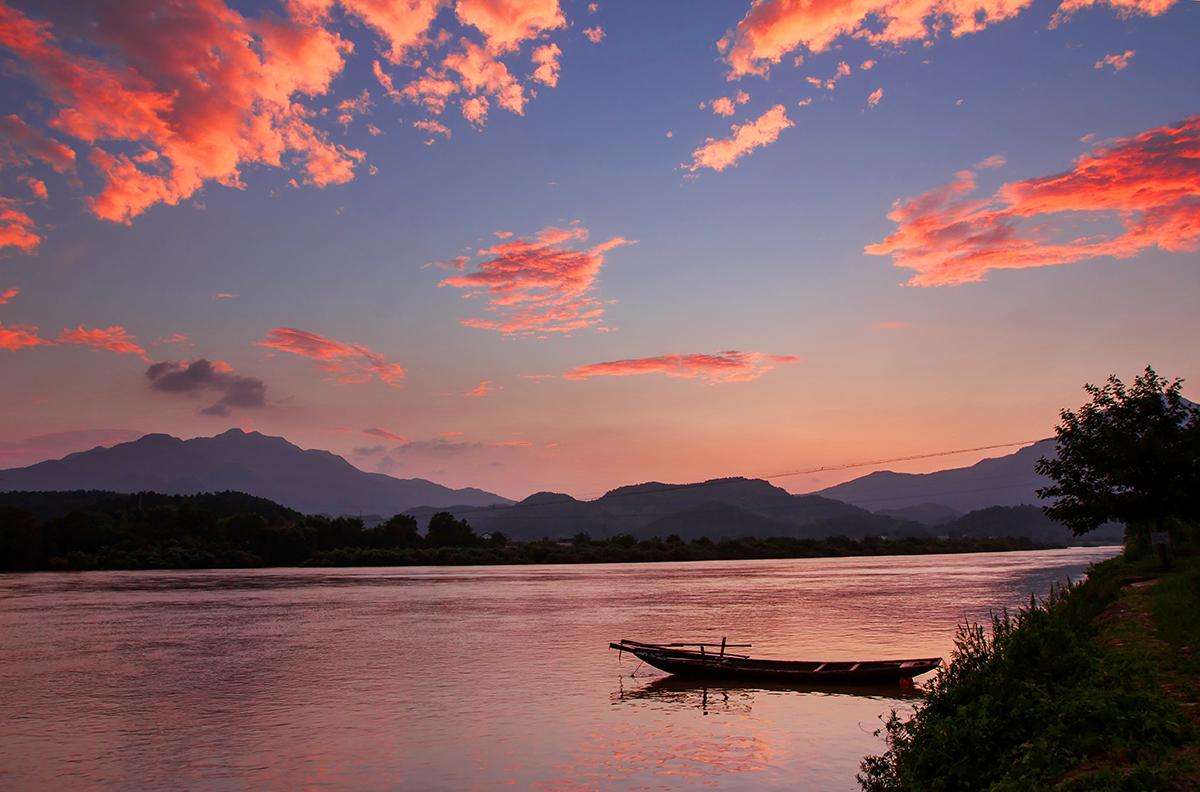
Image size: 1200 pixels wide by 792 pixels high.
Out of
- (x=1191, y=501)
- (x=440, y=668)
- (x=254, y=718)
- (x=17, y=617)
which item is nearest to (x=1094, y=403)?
(x=1191, y=501)

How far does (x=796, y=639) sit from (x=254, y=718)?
30311 millimetres

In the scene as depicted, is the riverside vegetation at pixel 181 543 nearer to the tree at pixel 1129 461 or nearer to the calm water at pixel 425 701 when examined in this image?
the calm water at pixel 425 701

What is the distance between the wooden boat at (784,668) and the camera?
3134 cm

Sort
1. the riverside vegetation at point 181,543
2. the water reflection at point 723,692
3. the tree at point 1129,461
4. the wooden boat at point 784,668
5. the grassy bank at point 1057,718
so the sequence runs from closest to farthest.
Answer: the grassy bank at point 1057,718
the water reflection at point 723,692
the wooden boat at point 784,668
the tree at point 1129,461
the riverside vegetation at point 181,543

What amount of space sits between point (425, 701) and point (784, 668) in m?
14.3

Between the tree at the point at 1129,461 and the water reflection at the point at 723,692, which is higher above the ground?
the tree at the point at 1129,461

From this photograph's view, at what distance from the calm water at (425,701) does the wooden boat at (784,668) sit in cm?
101

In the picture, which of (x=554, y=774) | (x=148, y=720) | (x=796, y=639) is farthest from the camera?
(x=796, y=639)

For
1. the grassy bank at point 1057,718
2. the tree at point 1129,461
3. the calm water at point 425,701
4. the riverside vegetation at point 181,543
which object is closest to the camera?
the grassy bank at point 1057,718

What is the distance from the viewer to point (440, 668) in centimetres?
3888

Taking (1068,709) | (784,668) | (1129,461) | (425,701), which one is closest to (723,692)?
(784,668)

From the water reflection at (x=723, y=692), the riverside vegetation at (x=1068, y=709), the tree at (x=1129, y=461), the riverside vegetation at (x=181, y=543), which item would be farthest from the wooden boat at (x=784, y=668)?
the riverside vegetation at (x=181, y=543)

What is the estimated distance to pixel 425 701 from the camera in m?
30.7

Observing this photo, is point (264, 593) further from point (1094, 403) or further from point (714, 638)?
point (1094, 403)
